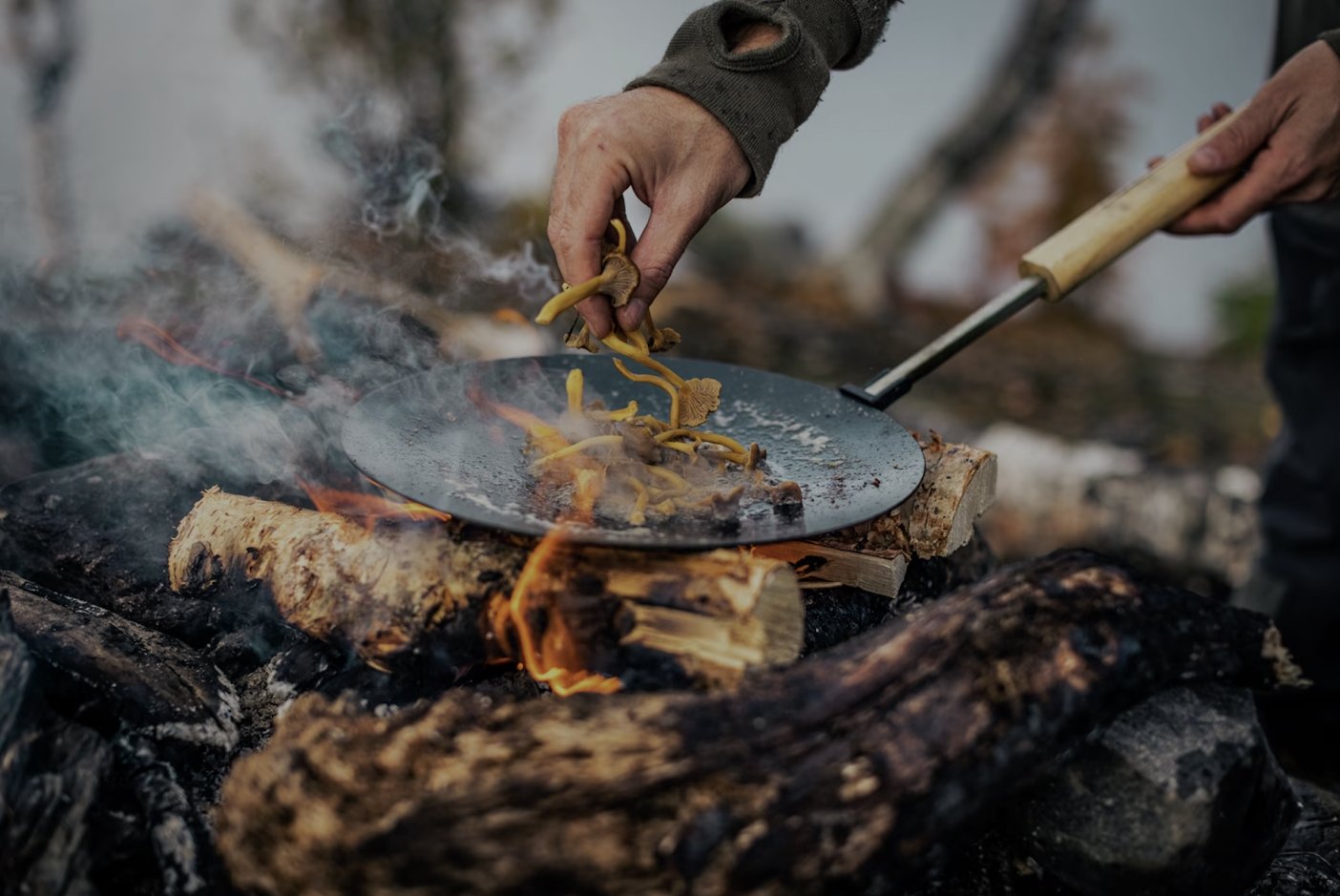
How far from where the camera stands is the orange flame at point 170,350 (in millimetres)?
3174

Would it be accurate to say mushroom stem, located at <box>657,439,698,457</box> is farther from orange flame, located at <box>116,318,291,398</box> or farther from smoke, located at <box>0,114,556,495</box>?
orange flame, located at <box>116,318,291,398</box>

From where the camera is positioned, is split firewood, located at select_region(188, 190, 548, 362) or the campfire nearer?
the campfire

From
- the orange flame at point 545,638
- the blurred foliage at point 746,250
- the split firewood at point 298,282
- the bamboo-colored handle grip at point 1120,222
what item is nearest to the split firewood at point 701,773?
the orange flame at point 545,638

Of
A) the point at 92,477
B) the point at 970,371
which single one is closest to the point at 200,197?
the point at 92,477

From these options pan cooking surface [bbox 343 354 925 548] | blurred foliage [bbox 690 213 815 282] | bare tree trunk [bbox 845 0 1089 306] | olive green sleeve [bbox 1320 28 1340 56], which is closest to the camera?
pan cooking surface [bbox 343 354 925 548]

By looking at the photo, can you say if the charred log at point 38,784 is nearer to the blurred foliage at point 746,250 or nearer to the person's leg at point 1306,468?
the person's leg at point 1306,468

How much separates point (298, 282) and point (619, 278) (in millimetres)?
1811

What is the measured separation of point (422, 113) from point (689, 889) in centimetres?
769

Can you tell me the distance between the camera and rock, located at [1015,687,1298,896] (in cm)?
198

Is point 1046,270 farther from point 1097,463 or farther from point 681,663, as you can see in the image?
point 1097,463

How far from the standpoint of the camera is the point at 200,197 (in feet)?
14.7

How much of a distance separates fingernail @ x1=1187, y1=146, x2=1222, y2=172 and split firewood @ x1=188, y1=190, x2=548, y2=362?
2206 mm

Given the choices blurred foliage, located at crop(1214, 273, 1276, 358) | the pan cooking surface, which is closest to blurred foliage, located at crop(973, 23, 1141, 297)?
blurred foliage, located at crop(1214, 273, 1276, 358)

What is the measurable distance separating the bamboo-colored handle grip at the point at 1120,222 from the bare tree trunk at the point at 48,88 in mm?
6745
